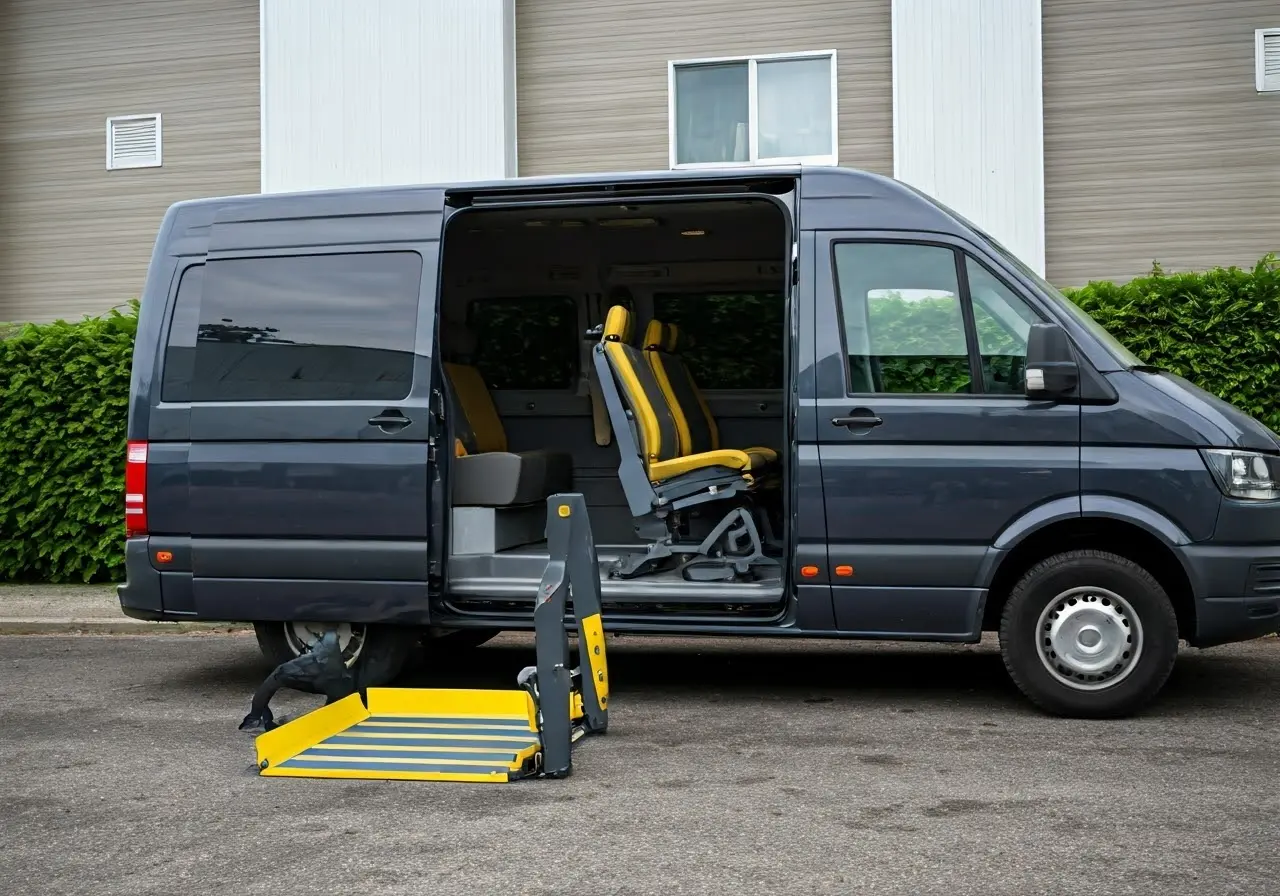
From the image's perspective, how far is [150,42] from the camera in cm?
1509

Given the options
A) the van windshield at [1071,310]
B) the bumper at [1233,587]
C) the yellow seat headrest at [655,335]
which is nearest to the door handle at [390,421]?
the yellow seat headrest at [655,335]

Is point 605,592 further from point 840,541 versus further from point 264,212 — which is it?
point 264,212

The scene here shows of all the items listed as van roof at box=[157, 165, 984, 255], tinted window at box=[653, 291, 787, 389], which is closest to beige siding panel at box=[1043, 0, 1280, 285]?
tinted window at box=[653, 291, 787, 389]

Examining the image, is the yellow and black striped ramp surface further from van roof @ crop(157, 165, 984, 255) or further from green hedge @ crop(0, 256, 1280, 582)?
green hedge @ crop(0, 256, 1280, 582)

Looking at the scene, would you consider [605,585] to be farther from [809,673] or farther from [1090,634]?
[1090,634]

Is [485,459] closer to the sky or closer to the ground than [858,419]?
closer to the ground

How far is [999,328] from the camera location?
6.79 meters

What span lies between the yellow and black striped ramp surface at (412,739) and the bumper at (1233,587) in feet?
9.90

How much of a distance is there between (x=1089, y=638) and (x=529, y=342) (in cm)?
452

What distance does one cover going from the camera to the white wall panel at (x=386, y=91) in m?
13.7

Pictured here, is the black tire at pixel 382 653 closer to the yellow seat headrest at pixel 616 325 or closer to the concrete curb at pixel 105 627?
the yellow seat headrest at pixel 616 325

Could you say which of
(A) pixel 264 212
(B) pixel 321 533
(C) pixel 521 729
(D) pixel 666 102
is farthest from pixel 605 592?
(D) pixel 666 102

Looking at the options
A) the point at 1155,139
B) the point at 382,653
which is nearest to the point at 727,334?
the point at 382,653

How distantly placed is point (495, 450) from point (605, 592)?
2.41 m
